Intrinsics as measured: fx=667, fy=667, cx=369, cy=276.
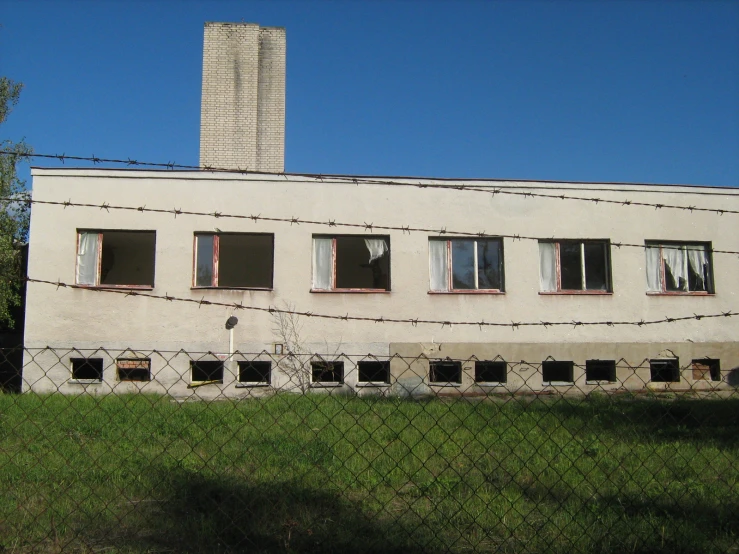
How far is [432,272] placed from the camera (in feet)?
48.4

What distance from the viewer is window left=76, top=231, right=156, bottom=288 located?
1437 centimetres

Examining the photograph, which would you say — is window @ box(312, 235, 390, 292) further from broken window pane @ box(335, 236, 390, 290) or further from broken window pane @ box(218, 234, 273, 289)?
broken window pane @ box(218, 234, 273, 289)

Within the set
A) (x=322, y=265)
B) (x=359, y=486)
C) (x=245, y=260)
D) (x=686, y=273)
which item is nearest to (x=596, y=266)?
(x=686, y=273)

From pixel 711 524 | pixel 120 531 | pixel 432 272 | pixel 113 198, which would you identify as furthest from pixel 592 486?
pixel 113 198

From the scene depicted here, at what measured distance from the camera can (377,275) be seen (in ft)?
48.5

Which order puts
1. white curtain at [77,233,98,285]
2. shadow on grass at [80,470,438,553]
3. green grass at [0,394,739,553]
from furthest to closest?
1. white curtain at [77,233,98,285]
2. green grass at [0,394,739,553]
3. shadow on grass at [80,470,438,553]

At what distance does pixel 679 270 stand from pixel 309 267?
8414 millimetres

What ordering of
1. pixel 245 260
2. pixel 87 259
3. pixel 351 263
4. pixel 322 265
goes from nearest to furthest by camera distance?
pixel 87 259 → pixel 322 265 → pixel 245 260 → pixel 351 263

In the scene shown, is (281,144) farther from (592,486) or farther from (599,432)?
(592,486)

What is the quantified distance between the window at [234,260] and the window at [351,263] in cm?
109

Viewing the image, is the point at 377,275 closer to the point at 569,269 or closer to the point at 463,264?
the point at 463,264

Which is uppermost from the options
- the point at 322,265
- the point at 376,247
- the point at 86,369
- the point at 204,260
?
the point at 376,247

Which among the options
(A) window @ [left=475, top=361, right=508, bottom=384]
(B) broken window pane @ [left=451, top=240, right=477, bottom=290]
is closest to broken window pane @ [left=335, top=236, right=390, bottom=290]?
(B) broken window pane @ [left=451, top=240, right=477, bottom=290]

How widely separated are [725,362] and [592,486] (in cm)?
1064
